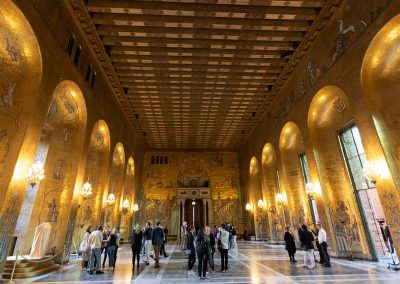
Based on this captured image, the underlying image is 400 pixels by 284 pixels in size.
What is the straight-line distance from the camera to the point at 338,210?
8984 millimetres

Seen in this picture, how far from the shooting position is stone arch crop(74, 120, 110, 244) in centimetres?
1098

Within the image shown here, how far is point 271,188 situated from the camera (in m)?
15.6

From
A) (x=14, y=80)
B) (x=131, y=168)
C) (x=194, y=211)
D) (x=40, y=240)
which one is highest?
(x=131, y=168)

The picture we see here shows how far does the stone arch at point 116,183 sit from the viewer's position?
1360 cm

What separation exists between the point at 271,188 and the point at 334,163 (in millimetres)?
6542

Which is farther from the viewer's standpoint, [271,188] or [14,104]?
[271,188]

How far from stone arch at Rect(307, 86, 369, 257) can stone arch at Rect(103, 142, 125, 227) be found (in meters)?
10.5

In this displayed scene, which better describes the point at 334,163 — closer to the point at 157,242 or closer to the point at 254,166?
the point at 157,242

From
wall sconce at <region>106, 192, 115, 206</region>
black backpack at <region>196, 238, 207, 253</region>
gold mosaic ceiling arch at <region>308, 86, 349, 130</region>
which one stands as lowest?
black backpack at <region>196, 238, 207, 253</region>

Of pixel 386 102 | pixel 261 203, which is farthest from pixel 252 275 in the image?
pixel 261 203

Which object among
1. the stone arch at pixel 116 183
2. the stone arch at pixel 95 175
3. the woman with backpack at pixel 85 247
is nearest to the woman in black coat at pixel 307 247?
the woman with backpack at pixel 85 247

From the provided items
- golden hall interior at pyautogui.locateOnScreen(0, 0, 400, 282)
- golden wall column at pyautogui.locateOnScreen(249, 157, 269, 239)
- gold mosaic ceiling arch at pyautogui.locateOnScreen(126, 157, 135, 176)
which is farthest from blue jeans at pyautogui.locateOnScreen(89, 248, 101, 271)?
golden wall column at pyautogui.locateOnScreen(249, 157, 269, 239)

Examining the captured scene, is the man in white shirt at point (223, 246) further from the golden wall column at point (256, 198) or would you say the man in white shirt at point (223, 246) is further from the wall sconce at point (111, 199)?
the golden wall column at point (256, 198)

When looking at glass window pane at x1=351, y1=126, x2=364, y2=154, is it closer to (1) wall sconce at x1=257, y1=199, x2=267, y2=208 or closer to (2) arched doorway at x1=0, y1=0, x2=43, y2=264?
(1) wall sconce at x1=257, y1=199, x2=267, y2=208
